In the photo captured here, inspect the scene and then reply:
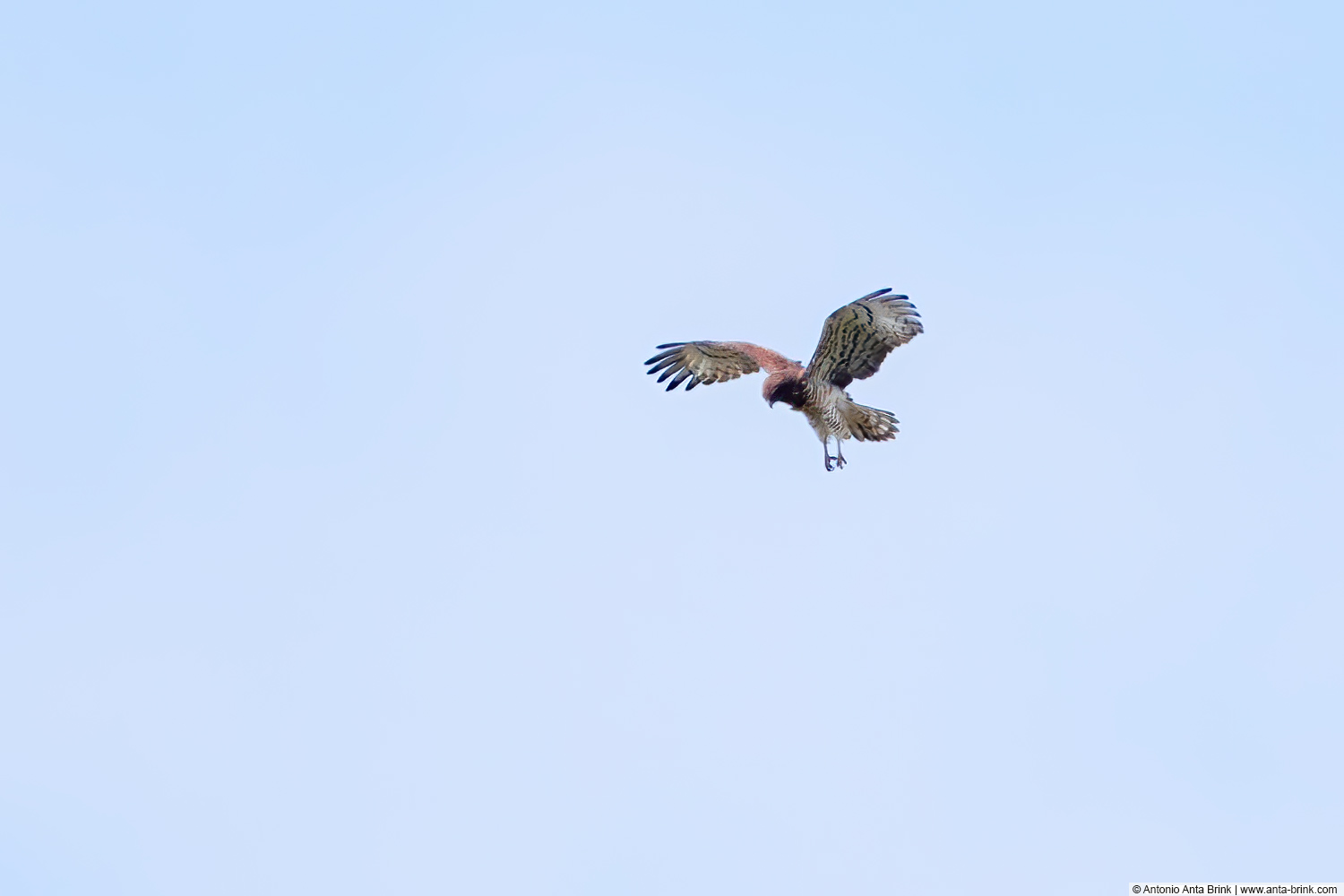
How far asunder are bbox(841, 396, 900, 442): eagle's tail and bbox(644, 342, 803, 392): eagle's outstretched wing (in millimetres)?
1392

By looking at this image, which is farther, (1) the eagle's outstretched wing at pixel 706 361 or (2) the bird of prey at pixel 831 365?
(1) the eagle's outstretched wing at pixel 706 361

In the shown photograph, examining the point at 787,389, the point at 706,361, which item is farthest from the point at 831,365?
the point at 706,361

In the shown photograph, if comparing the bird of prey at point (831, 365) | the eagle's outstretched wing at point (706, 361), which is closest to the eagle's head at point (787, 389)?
the bird of prey at point (831, 365)

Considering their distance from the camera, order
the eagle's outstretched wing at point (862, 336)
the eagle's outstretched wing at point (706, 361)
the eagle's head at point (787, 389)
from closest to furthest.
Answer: the eagle's outstretched wing at point (862, 336) < the eagle's head at point (787, 389) < the eagle's outstretched wing at point (706, 361)

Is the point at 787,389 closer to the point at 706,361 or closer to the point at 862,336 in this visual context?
the point at 862,336

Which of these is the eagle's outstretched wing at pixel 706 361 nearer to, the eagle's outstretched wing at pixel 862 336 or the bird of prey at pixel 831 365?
the bird of prey at pixel 831 365

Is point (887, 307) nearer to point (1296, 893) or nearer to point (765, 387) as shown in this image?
point (765, 387)

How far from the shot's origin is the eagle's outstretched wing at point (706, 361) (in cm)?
2231

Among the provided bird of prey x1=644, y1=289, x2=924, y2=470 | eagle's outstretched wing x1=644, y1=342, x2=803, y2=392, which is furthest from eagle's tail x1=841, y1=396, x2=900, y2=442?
eagle's outstretched wing x1=644, y1=342, x2=803, y2=392

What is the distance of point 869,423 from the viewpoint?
21.7 m

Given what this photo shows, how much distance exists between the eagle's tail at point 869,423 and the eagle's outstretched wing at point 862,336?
19.7 inches

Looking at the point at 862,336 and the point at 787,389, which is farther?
the point at 787,389

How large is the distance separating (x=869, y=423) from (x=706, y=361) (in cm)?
244

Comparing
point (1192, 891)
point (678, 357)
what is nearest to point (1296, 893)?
point (1192, 891)
